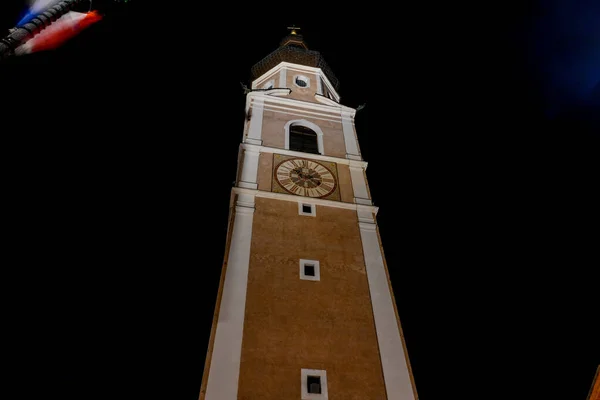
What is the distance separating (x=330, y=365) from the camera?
9750 mm

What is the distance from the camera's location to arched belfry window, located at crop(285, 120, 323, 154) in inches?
670

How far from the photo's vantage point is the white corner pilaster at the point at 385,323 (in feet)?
31.9

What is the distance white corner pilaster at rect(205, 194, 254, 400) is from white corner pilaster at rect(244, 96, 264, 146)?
3.74 meters

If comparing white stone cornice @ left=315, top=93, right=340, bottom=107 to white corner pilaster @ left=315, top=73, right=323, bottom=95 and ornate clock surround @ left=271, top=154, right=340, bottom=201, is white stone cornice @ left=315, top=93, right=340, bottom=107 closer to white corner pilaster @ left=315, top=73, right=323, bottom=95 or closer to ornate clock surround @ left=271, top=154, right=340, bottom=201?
white corner pilaster @ left=315, top=73, right=323, bottom=95

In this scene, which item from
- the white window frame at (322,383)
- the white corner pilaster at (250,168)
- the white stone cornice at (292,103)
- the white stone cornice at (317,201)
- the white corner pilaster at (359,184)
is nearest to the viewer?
the white window frame at (322,383)

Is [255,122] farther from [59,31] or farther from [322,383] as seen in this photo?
[322,383]

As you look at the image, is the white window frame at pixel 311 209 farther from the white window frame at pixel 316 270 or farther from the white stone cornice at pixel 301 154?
the white stone cornice at pixel 301 154

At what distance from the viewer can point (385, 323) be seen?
10.9 meters

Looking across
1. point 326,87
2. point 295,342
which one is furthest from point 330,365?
point 326,87

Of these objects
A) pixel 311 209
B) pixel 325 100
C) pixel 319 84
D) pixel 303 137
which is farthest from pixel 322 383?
pixel 319 84

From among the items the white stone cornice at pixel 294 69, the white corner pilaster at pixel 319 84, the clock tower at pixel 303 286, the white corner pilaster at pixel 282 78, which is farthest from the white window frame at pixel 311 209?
the white stone cornice at pixel 294 69

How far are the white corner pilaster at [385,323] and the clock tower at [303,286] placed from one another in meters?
0.02

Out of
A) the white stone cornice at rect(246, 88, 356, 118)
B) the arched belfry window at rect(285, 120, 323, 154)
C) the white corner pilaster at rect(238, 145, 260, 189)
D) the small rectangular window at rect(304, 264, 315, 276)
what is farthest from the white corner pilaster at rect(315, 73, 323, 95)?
the small rectangular window at rect(304, 264, 315, 276)

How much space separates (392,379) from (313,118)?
36.4ft
